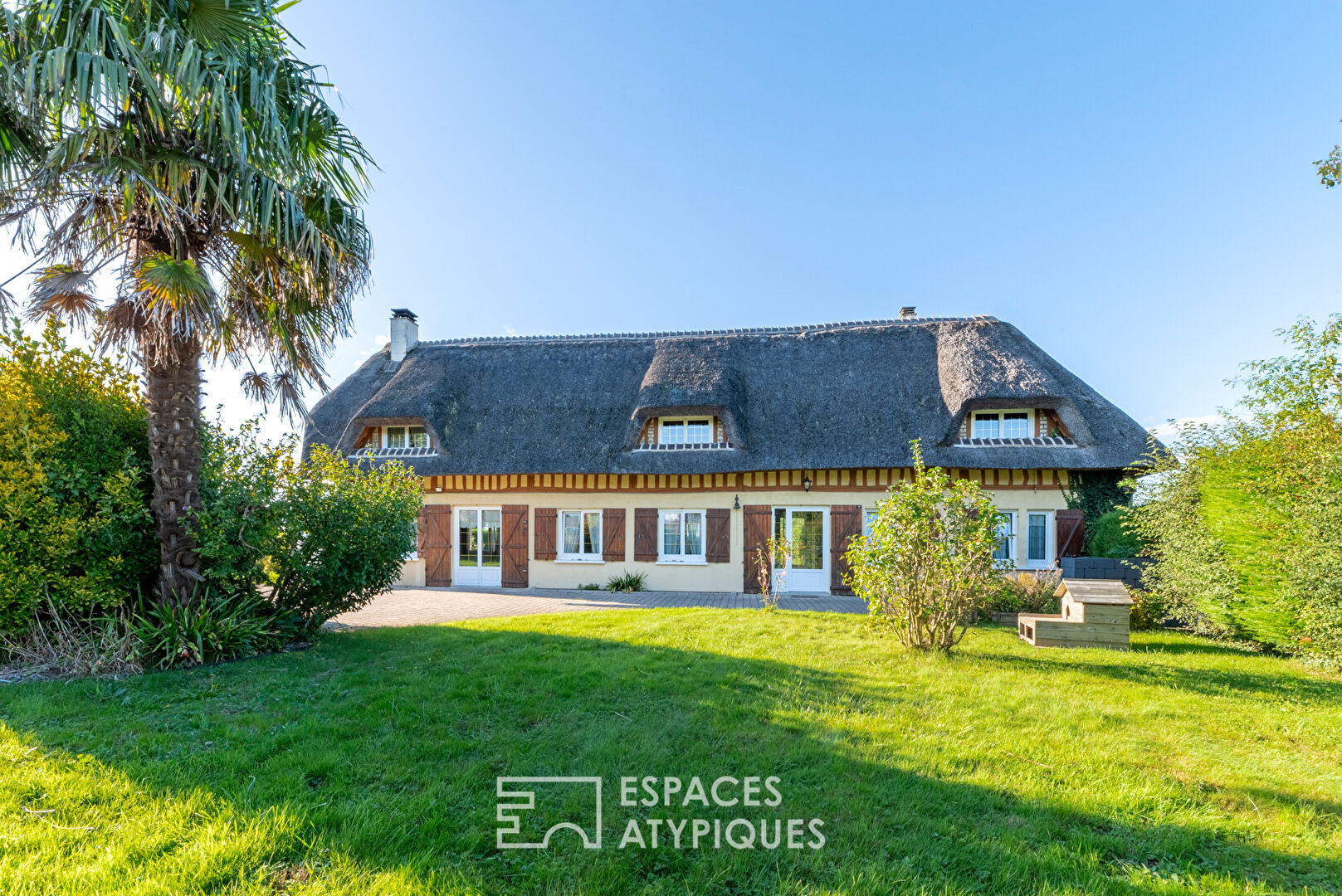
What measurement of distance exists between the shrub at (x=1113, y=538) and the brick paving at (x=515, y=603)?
4309 millimetres

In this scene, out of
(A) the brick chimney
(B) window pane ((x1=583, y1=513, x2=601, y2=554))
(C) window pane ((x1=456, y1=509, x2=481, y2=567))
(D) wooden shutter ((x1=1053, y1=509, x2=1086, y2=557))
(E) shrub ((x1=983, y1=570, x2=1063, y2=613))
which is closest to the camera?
(E) shrub ((x1=983, y1=570, x2=1063, y2=613))

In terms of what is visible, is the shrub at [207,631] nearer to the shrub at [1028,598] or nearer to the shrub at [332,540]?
the shrub at [332,540]

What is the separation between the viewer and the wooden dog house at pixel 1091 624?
21.0 ft

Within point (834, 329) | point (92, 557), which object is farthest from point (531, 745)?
point (834, 329)

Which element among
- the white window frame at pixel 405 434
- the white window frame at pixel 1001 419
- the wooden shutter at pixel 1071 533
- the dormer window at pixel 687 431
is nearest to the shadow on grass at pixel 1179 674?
the wooden shutter at pixel 1071 533

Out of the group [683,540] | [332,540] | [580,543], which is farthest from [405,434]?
[332,540]

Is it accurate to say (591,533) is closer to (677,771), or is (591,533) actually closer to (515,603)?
(515,603)

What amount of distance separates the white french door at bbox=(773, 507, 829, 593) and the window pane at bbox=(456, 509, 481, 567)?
6577 millimetres

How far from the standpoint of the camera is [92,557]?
Answer: 5359mm

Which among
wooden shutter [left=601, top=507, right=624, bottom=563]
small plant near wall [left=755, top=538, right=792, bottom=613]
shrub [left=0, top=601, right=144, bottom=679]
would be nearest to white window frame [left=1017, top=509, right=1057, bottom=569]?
small plant near wall [left=755, top=538, right=792, bottom=613]

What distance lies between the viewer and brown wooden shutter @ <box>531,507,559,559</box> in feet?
42.3

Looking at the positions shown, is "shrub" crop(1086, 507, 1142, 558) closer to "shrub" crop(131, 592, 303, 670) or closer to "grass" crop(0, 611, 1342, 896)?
"grass" crop(0, 611, 1342, 896)

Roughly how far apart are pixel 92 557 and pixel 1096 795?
307 inches

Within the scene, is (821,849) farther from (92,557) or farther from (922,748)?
(92,557)
